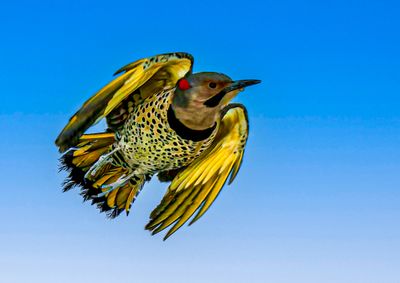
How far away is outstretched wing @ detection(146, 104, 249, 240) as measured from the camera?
5.41 m

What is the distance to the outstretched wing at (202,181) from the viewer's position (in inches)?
213

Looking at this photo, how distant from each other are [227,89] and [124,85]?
0.66 meters

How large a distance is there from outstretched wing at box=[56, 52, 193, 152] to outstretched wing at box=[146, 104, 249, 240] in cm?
70

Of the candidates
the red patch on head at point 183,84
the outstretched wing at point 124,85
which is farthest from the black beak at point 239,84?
the outstretched wing at point 124,85

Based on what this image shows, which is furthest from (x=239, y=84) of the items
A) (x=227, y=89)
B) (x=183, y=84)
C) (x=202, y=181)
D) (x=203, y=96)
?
(x=202, y=181)

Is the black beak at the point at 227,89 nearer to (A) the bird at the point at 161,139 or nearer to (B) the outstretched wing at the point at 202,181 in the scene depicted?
(A) the bird at the point at 161,139

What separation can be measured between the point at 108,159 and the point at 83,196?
12.9 inches

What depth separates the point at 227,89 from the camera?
4523 mm

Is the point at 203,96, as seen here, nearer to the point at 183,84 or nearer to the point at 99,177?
the point at 183,84

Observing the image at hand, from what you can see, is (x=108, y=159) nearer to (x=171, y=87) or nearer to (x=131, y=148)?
(x=131, y=148)

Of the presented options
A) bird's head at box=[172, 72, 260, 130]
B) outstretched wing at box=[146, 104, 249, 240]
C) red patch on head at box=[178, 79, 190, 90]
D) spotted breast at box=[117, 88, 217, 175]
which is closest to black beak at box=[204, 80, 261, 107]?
bird's head at box=[172, 72, 260, 130]

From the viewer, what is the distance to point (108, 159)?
539 cm

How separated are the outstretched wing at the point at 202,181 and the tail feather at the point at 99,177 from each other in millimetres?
255

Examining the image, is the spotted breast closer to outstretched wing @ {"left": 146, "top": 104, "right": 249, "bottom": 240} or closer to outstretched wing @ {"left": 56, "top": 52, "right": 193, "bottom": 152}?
outstretched wing @ {"left": 56, "top": 52, "right": 193, "bottom": 152}
